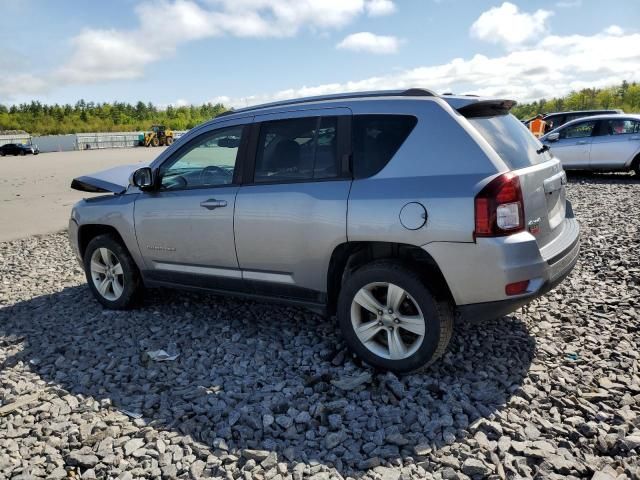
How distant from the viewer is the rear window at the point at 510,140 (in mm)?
3258

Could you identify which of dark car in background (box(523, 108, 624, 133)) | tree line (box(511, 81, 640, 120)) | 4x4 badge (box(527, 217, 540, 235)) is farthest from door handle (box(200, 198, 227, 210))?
tree line (box(511, 81, 640, 120))

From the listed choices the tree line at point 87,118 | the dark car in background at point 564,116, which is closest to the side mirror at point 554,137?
the dark car in background at point 564,116

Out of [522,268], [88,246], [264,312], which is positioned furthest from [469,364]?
[88,246]

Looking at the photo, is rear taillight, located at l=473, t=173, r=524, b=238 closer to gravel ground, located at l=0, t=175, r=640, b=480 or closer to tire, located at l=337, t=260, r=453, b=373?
tire, located at l=337, t=260, r=453, b=373

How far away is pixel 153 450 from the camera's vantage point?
277cm

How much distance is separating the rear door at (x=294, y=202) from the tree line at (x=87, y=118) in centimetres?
11385

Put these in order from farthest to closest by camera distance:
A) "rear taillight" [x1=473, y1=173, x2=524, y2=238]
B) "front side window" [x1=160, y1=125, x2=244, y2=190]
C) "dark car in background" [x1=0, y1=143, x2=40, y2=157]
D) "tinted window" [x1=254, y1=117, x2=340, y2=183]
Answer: "dark car in background" [x1=0, y1=143, x2=40, y2=157], "front side window" [x1=160, y1=125, x2=244, y2=190], "tinted window" [x1=254, y1=117, x2=340, y2=183], "rear taillight" [x1=473, y1=173, x2=524, y2=238]

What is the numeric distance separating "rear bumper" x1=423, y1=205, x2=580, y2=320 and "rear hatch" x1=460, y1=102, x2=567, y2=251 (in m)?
0.14

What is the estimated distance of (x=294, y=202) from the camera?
3646 millimetres

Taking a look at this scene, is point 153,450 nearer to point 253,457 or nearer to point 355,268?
point 253,457

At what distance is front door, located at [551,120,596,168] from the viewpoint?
12.8m

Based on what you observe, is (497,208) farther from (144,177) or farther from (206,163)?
(144,177)

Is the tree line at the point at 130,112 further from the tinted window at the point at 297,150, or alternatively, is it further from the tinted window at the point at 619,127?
the tinted window at the point at 297,150

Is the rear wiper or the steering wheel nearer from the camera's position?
the rear wiper
